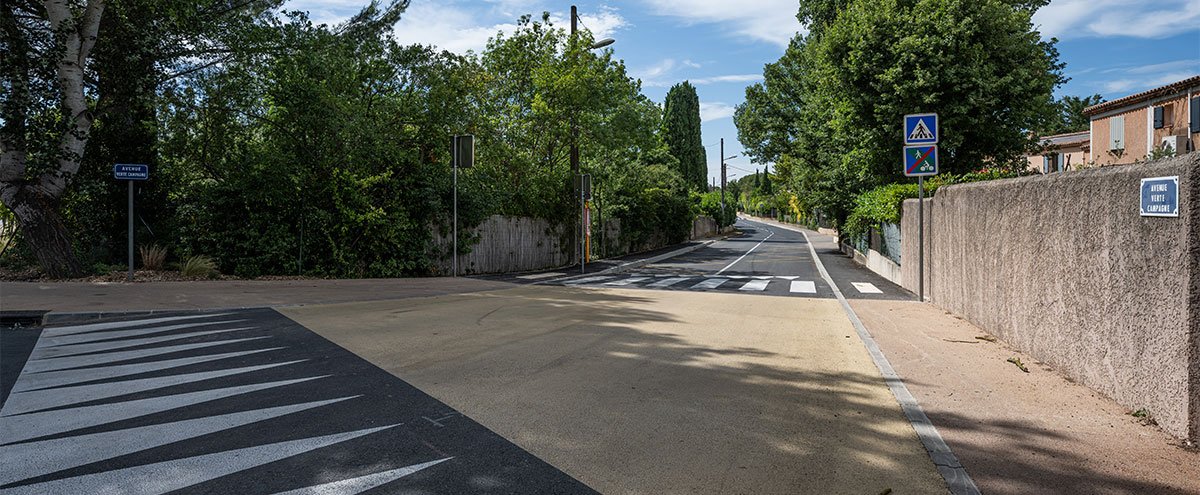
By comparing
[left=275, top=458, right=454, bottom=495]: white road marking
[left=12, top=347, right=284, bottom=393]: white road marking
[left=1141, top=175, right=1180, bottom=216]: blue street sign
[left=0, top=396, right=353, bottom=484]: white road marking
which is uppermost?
[left=1141, top=175, right=1180, bottom=216]: blue street sign

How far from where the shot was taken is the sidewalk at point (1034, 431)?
11.3 ft

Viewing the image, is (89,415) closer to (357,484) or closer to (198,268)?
(357,484)

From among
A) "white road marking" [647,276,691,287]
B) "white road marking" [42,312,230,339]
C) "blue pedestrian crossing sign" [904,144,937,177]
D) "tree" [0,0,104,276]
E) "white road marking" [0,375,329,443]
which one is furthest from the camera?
"white road marking" [647,276,691,287]

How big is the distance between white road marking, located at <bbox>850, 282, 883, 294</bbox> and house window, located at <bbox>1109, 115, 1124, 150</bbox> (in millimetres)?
25884

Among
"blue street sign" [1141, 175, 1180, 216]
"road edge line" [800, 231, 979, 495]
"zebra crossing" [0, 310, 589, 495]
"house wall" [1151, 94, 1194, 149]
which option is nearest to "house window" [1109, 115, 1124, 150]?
"house wall" [1151, 94, 1194, 149]

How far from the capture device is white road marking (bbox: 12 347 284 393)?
540 centimetres

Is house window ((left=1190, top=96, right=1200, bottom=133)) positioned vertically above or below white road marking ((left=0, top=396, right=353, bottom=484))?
above

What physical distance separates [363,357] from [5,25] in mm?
12640

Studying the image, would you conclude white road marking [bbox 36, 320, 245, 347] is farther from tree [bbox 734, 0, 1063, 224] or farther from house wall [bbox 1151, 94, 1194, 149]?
house wall [bbox 1151, 94, 1194, 149]

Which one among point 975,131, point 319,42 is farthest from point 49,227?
point 975,131

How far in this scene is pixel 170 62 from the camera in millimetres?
15375

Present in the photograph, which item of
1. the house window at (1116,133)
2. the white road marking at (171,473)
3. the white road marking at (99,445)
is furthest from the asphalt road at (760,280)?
the house window at (1116,133)

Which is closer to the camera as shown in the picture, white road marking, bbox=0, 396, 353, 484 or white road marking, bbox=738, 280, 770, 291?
white road marking, bbox=0, 396, 353, 484

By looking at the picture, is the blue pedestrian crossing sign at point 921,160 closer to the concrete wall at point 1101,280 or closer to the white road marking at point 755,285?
the concrete wall at point 1101,280
